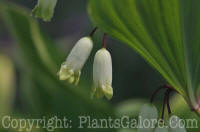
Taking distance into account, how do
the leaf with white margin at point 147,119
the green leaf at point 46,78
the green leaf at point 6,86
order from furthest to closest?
the green leaf at point 6,86
the green leaf at point 46,78
the leaf with white margin at point 147,119

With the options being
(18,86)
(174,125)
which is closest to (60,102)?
(174,125)

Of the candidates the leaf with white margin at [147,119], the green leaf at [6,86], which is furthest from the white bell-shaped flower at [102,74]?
the green leaf at [6,86]

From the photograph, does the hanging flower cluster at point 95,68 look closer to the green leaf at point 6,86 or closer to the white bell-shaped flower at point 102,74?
the white bell-shaped flower at point 102,74

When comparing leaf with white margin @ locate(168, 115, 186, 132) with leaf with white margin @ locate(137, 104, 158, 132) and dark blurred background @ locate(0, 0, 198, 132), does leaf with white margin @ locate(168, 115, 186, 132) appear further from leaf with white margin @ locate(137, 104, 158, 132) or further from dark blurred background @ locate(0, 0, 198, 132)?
dark blurred background @ locate(0, 0, 198, 132)

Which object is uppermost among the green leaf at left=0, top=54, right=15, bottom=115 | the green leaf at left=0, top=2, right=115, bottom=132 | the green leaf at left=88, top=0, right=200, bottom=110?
the green leaf at left=88, top=0, right=200, bottom=110

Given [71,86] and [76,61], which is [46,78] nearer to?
[71,86]

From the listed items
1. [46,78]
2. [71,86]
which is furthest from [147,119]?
[46,78]

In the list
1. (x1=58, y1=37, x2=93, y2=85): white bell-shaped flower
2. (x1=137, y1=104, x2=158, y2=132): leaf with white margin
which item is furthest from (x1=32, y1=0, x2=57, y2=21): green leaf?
(x1=137, y1=104, x2=158, y2=132): leaf with white margin
